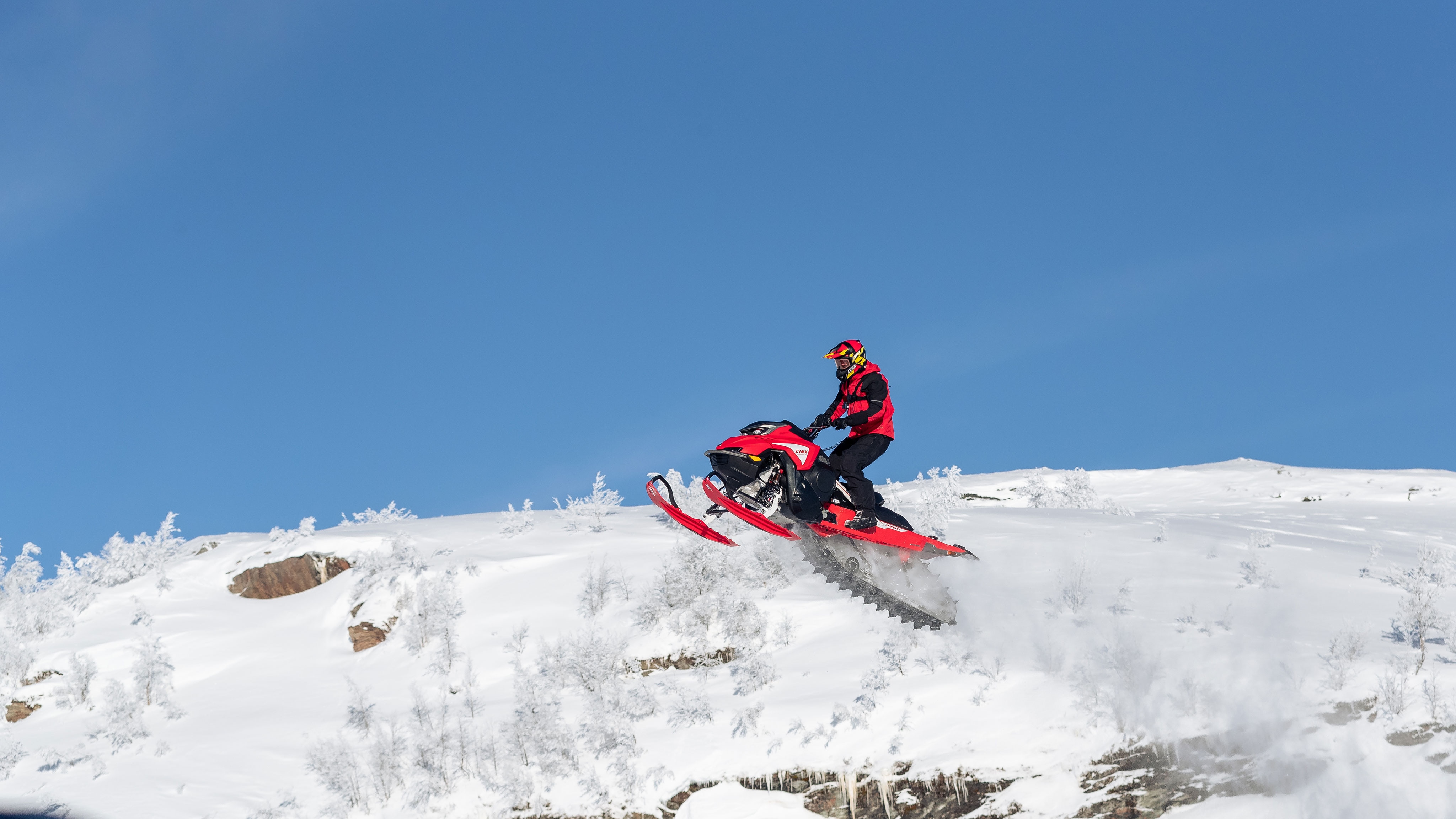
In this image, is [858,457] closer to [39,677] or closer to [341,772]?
[341,772]

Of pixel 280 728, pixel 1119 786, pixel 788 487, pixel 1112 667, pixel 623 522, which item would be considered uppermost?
pixel 623 522

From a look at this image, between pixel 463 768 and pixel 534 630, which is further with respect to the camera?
pixel 534 630

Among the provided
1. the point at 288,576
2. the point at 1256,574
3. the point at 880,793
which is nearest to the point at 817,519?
the point at 880,793

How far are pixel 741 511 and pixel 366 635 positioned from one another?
39.2 ft

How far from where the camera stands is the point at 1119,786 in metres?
12.0

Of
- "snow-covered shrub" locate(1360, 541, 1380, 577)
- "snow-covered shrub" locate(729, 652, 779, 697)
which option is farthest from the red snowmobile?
"snow-covered shrub" locate(1360, 541, 1380, 577)

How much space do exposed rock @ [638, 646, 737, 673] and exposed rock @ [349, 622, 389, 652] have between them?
5838 millimetres

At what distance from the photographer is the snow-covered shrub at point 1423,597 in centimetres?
1231

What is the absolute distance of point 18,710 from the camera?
59.8 ft

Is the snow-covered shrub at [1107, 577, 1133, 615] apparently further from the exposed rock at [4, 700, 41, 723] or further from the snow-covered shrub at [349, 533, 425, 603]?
the exposed rock at [4, 700, 41, 723]

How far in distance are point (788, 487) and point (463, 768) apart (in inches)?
308

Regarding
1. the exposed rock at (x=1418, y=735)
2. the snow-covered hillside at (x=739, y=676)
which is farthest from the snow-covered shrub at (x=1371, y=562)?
the exposed rock at (x=1418, y=735)

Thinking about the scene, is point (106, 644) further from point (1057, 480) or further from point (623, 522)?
point (1057, 480)

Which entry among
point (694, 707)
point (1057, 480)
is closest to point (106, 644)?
point (694, 707)
